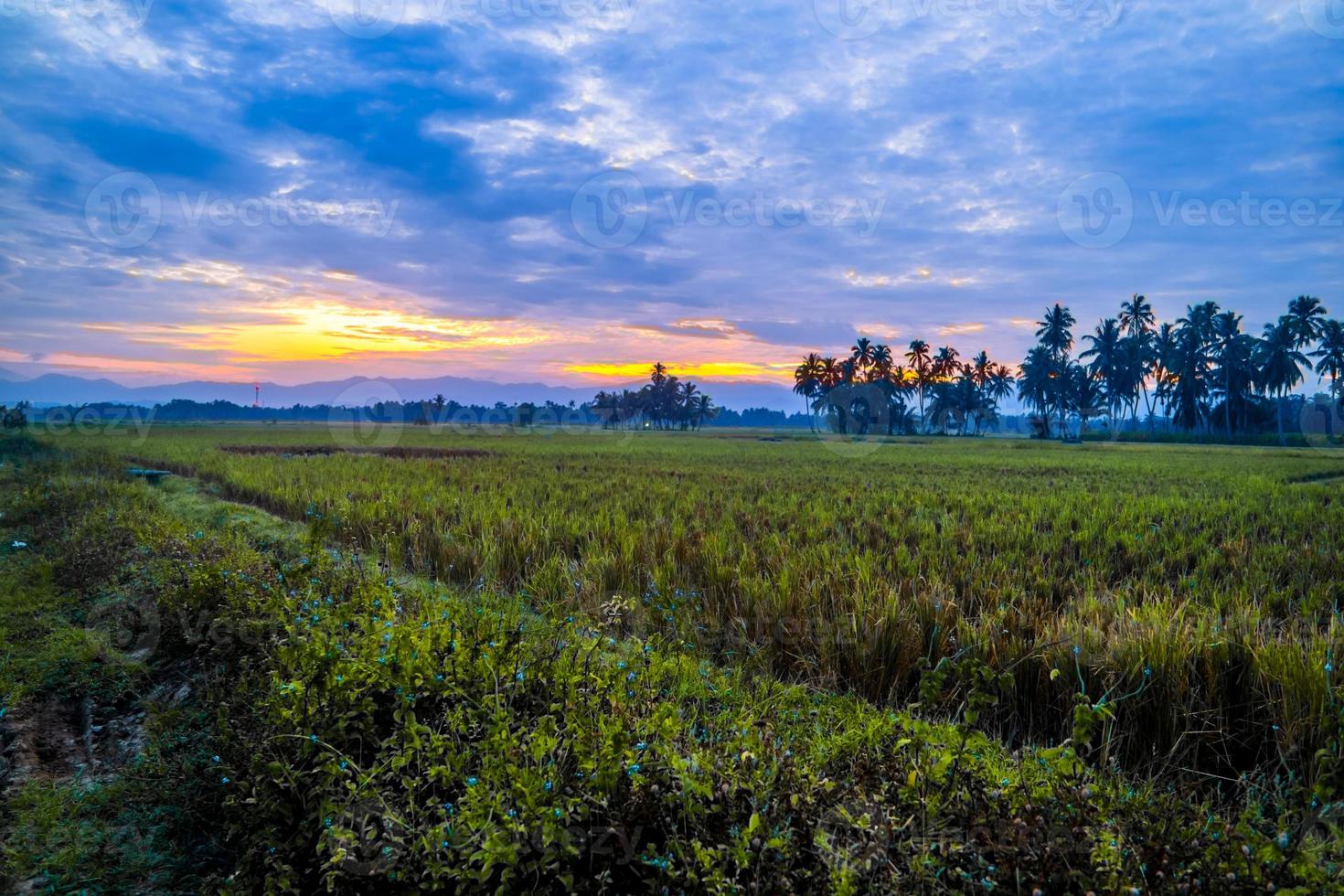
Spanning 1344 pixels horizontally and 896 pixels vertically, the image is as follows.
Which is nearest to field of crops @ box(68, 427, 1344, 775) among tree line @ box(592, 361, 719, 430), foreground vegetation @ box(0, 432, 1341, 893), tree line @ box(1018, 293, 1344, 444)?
foreground vegetation @ box(0, 432, 1341, 893)

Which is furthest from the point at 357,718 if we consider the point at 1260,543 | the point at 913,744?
the point at 1260,543

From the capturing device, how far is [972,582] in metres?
5.12

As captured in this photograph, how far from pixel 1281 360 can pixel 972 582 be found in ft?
271

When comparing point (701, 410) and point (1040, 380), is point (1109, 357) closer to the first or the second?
point (1040, 380)

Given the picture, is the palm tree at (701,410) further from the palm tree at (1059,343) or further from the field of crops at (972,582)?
the field of crops at (972,582)

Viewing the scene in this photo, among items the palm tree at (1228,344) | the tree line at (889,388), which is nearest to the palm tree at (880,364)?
the tree line at (889,388)

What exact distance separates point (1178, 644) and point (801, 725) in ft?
7.28

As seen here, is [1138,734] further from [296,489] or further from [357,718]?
[296,489]

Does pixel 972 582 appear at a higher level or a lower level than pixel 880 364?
lower

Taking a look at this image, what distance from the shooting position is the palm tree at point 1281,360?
6275 cm

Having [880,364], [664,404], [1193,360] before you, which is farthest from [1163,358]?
[664,404]

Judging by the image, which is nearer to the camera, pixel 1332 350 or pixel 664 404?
pixel 1332 350

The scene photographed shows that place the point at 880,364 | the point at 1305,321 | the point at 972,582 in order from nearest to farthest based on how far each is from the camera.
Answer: the point at 972,582 < the point at 1305,321 < the point at 880,364

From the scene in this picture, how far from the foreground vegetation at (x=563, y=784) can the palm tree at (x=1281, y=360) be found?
82.9 metres
